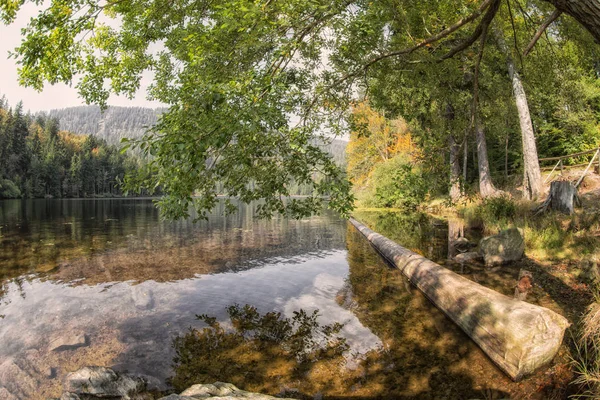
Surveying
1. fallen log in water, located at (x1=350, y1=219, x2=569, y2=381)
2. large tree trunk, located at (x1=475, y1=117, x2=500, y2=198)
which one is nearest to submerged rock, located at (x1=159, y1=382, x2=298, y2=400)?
fallen log in water, located at (x1=350, y1=219, x2=569, y2=381)

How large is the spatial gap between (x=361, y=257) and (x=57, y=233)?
1735cm

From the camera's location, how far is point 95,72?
861 centimetres

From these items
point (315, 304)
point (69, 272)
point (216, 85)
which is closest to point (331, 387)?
point (315, 304)

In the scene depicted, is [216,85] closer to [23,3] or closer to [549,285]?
[23,3]

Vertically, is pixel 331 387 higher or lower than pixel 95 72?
lower

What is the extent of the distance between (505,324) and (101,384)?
207 inches

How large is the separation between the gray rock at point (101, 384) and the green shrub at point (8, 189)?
81.4 m

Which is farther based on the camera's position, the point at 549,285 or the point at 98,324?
the point at 549,285

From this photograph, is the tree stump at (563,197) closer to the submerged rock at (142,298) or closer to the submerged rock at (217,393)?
the submerged rock at (217,393)

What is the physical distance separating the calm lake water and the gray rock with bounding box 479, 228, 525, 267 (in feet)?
4.93

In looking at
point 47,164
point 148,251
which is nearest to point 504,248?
point 148,251

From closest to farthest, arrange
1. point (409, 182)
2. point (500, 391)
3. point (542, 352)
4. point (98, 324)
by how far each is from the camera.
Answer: point (500, 391) → point (542, 352) → point (98, 324) → point (409, 182)

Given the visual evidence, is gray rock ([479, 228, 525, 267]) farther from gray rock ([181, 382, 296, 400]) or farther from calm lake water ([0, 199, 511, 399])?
gray rock ([181, 382, 296, 400])

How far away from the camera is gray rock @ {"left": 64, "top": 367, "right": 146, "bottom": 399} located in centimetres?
396
